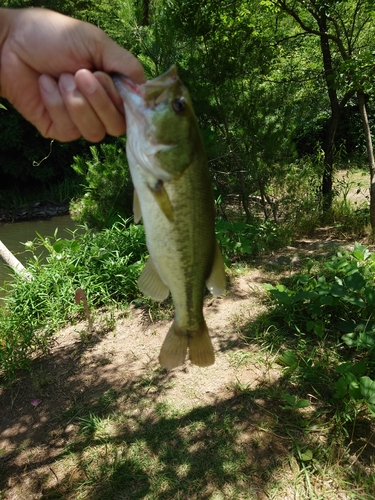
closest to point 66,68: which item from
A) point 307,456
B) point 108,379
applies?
point 307,456

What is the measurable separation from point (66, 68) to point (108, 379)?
2.80 metres

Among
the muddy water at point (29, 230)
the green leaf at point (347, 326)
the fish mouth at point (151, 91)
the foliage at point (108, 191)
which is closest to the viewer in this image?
the fish mouth at point (151, 91)

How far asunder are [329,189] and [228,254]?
10.1 feet

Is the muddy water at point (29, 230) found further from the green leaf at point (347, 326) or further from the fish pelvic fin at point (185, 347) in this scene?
the fish pelvic fin at point (185, 347)

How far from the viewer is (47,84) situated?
1.65m

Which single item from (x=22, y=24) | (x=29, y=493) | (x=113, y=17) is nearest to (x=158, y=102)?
(x=22, y=24)

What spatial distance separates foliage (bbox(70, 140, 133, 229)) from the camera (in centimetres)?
627

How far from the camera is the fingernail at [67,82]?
156 centimetres

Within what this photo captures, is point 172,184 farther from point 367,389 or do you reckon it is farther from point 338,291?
point 338,291

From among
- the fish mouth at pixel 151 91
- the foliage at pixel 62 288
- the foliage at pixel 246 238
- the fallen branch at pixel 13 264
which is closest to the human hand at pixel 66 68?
the fish mouth at pixel 151 91

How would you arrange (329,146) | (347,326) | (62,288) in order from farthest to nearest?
(329,146)
(62,288)
(347,326)

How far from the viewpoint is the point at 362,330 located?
3150 millimetres

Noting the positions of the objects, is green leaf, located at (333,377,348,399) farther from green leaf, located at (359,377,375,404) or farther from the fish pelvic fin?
the fish pelvic fin

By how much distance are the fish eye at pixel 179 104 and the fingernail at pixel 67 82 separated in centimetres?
49
